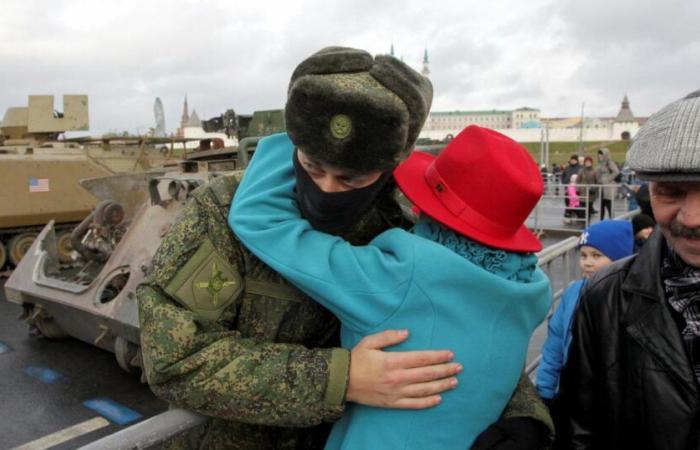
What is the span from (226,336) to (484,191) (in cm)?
64

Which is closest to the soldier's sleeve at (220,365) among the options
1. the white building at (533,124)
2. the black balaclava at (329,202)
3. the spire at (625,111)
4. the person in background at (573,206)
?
the black balaclava at (329,202)

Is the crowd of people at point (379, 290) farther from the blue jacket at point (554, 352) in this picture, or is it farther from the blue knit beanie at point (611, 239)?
the blue knit beanie at point (611, 239)

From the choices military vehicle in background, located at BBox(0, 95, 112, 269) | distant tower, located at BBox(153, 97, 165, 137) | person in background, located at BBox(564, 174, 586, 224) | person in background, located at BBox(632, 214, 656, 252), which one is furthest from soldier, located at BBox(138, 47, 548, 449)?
distant tower, located at BBox(153, 97, 165, 137)

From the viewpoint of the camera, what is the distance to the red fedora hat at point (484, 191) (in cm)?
141

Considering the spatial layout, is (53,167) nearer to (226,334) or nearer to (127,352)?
(127,352)

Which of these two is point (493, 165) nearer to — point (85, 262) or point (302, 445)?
point (302, 445)

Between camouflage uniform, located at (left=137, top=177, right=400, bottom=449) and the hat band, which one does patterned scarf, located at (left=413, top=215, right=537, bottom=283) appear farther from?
camouflage uniform, located at (left=137, top=177, right=400, bottom=449)

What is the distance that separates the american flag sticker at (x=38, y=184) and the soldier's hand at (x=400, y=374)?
35.3ft

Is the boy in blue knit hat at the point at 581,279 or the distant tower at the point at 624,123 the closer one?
the boy in blue knit hat at the point at 581,279

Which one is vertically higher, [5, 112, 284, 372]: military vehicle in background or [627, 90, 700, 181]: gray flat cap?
[627, 90, 700, 181]: gray flat cap

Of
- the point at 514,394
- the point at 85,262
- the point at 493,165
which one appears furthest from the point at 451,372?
the point at 85,262

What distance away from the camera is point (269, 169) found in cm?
152

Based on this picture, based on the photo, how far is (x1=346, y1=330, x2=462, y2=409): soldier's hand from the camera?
1333 millimetres

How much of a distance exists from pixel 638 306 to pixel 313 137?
0.91 meters
